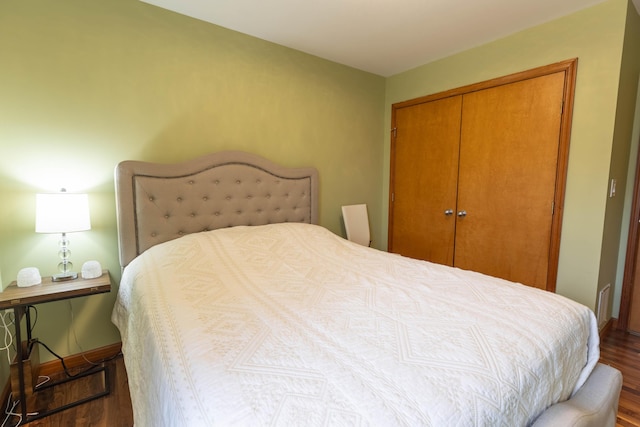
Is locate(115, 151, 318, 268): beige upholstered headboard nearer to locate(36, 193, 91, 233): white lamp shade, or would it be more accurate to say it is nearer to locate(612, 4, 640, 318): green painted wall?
locate(36, 193, 91, 233): white lamp shade

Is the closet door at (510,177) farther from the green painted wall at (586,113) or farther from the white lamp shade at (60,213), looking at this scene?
the white lamp shade at (60,213)

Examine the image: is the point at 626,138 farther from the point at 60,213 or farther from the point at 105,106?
the point at 60,213

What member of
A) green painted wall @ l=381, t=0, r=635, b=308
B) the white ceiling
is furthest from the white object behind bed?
green painted wall @ l=381, t=0, r=635, b=308

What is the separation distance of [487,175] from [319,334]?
2.19 m

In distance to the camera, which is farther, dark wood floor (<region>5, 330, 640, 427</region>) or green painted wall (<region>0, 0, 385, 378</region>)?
green painted wall (<region>0, 0, 385, 378</region>)

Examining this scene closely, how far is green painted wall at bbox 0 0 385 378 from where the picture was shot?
1.71 m

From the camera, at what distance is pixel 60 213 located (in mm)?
1636

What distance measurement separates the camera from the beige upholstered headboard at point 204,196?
76.2 inches

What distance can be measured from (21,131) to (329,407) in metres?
2.18

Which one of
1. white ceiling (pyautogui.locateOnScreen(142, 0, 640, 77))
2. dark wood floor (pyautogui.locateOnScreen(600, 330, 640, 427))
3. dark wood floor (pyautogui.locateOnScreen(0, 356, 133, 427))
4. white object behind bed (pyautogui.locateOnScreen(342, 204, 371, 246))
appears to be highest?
white ceiling (pyautogui.locateOnScreen(142, 0, 640, 77))

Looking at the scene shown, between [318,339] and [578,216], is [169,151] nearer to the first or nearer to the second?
[318,339]

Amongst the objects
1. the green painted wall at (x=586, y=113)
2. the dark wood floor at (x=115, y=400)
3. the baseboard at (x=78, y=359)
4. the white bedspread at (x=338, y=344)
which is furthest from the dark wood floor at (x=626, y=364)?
the baseboard at (x=78, y=359)

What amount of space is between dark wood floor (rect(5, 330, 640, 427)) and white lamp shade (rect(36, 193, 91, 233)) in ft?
3.16

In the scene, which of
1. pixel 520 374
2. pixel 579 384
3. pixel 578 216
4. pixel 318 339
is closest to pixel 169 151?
pixel 318 339
